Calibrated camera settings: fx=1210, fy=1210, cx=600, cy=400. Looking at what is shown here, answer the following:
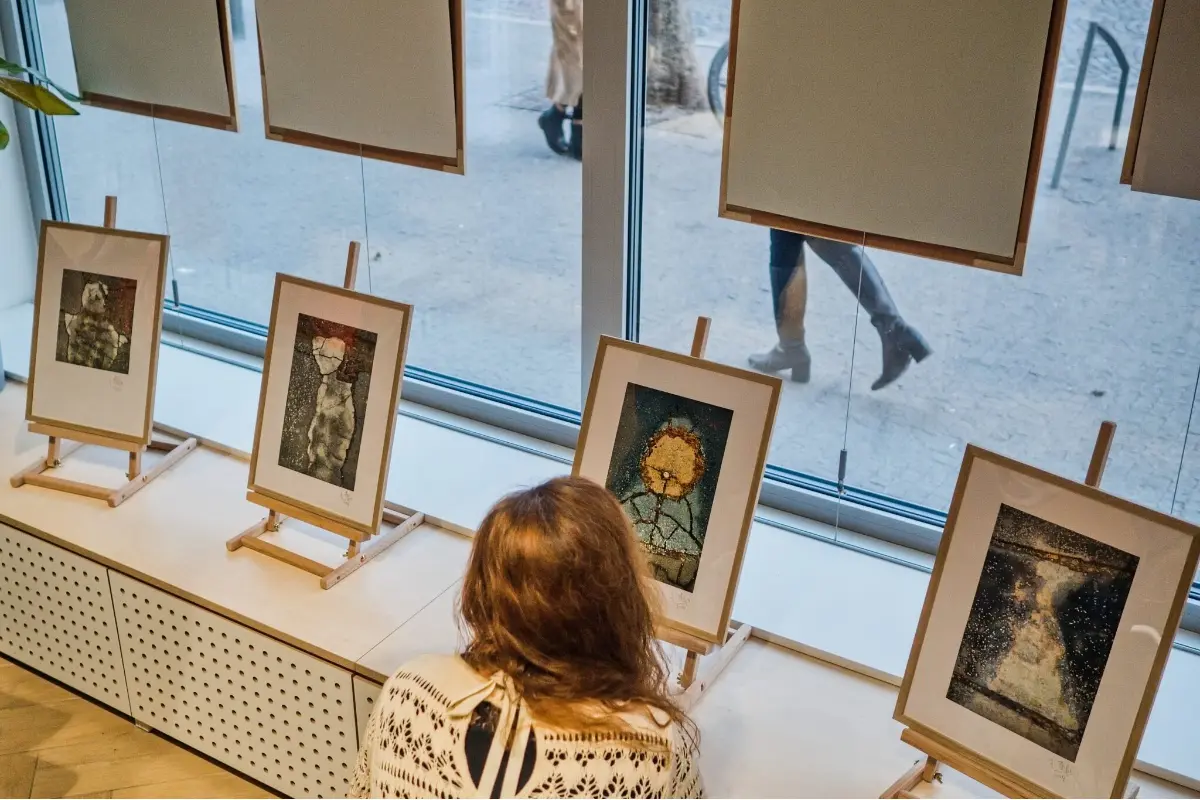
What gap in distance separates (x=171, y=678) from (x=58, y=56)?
7.42 ft

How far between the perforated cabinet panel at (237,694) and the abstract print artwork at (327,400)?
39 centimetres

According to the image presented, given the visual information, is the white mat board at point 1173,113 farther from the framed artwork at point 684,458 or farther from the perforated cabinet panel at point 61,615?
the perforated cabinet panel at point 61,615

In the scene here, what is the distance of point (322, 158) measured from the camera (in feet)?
11.7

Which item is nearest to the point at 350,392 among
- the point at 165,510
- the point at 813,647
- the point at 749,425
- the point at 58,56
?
the point at 165,510

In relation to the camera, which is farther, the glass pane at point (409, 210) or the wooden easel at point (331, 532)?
the glass pane at point (409, 210)

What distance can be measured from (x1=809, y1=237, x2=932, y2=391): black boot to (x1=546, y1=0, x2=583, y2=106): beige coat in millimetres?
710

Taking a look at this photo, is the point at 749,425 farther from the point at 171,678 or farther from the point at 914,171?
the point at 171,678

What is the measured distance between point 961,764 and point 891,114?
1.16 m

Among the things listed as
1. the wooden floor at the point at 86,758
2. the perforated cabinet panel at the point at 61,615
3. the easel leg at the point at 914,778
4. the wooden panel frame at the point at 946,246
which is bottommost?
the wooden floor at the point at 86,758

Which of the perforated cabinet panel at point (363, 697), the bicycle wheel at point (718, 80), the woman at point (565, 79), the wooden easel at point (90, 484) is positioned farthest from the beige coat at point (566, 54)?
the perforated cabinet panel at point (363, 697)

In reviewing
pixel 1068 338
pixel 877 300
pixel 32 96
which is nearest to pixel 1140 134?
pixel 1068 338

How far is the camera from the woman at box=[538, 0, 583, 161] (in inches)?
114

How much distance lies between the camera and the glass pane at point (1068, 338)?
91.2 inches

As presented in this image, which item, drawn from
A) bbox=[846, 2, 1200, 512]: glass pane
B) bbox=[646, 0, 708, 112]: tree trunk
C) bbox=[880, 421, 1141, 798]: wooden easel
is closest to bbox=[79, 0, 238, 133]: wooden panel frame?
bbox=[646, 0, 708, 112]: tree trunk
